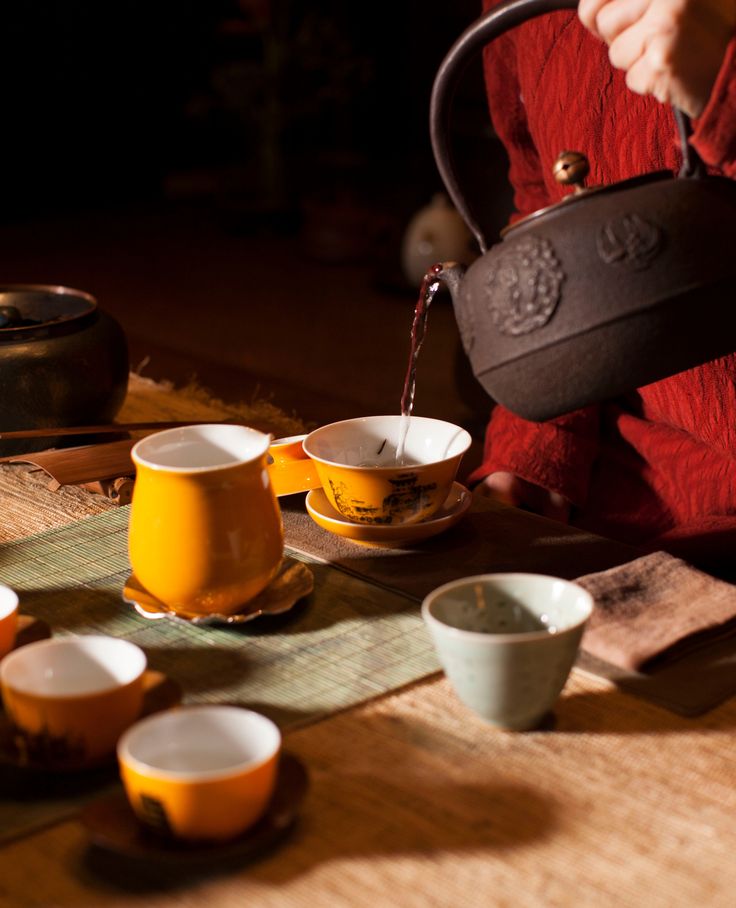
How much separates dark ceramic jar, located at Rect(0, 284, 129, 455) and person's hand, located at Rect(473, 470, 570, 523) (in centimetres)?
44

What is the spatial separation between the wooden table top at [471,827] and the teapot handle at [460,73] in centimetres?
36

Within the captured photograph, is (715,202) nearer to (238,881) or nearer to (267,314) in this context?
(238,881)

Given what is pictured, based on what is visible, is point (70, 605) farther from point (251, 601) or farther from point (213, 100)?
point (213, 100)

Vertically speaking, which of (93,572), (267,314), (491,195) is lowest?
(267,314)

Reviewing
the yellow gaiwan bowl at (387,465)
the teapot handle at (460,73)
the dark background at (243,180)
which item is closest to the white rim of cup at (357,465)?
the yellow gaiwan bowl at (387,465)

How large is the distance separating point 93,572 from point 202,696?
0.78 feet

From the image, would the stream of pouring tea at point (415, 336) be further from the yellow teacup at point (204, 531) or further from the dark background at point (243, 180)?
the dark background at point (243, 180)

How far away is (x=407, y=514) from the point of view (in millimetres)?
1020

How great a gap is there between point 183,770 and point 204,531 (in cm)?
23

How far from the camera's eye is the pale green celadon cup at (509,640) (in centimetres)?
72

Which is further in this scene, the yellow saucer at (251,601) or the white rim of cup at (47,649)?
the yellow saucer at (251,601)

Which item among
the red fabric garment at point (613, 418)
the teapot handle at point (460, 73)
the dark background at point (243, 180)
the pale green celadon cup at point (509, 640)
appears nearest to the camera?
the pale green celadon cup at point (509, 640)

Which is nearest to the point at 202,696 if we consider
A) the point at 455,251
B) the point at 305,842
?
the point at 305,842

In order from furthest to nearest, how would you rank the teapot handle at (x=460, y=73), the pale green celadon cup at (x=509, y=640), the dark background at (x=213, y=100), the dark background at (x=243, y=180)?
1. the dark background at (x=213, y=100)
2. the dark background at (x=243, y=180)
3. the teapot handle at (x=460, y=73)
4. the pale green celadon cup at (x=509, y=640)
